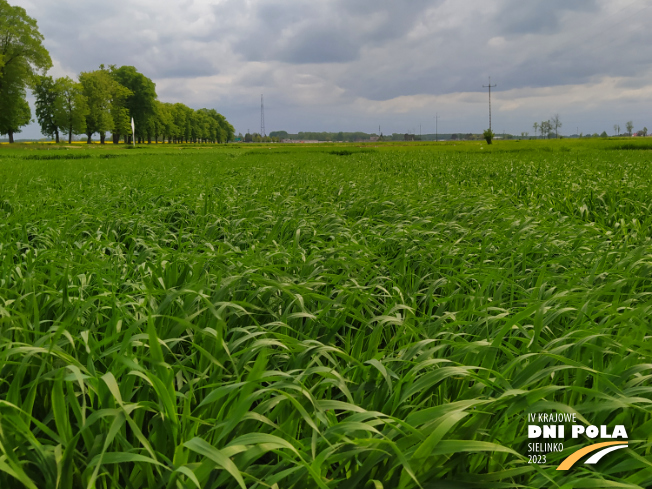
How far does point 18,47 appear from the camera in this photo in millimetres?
45188

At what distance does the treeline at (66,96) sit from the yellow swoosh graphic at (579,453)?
188 ft

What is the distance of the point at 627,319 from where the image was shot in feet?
7.02

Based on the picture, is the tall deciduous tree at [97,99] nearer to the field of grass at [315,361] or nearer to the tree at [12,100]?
the tree at [12,100]

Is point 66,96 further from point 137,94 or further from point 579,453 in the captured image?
point 579,453

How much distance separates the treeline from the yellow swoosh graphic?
5743 centimetres

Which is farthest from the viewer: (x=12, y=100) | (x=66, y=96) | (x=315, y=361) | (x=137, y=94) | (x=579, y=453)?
(x=137, y=94)

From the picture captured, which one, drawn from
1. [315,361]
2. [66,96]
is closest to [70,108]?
[66,96]

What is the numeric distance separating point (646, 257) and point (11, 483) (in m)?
3.95

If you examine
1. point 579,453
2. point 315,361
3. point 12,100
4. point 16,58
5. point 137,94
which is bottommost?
point 579,453

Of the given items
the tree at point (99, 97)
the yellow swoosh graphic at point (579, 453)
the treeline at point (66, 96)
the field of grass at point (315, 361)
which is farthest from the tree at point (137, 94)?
the yellow swoosh graphic at point (579, 453)

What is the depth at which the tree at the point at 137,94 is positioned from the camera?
74625mm

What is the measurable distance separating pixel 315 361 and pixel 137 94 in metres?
86.9

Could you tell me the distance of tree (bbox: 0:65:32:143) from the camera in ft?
146

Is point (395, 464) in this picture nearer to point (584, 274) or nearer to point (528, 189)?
point (584, 274)
